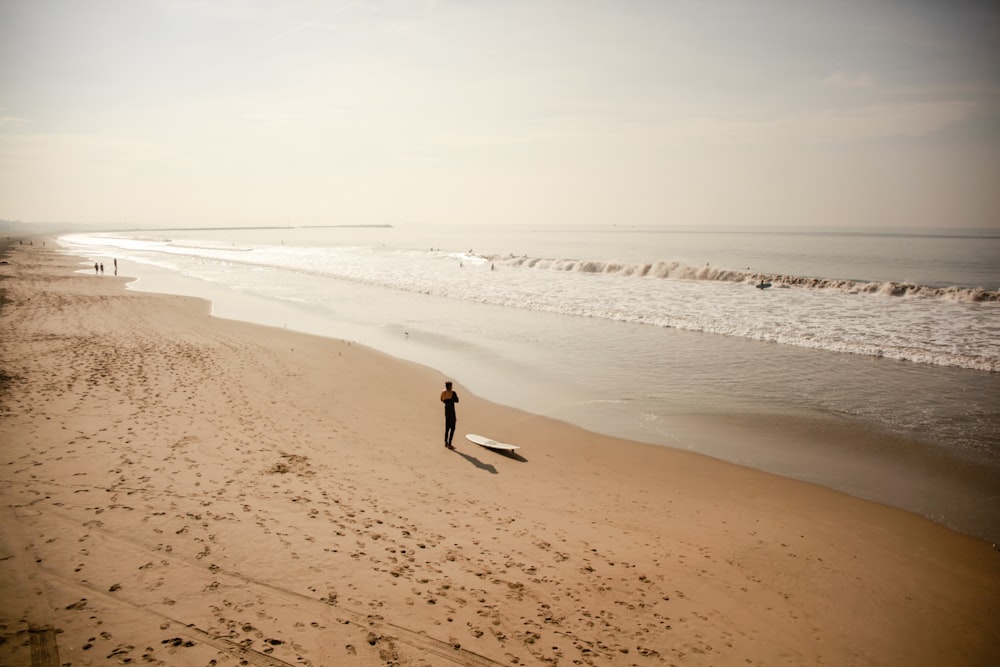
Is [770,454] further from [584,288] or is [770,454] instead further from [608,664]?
[584,288]

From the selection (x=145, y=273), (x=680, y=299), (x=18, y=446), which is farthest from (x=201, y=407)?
(x=145, y=273)

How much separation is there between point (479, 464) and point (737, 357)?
47.3ft

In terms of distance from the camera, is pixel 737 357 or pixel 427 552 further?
pixel 737 357

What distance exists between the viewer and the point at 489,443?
1201 cm

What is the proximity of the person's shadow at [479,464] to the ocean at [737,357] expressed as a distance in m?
3.65

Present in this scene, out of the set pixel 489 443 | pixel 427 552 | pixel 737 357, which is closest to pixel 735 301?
pixel 737 357

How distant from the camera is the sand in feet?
18.5

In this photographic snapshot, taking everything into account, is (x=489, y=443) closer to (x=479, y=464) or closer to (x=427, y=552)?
(x=479, y=464)

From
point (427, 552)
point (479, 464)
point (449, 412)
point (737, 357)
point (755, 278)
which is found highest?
point (755, 278)

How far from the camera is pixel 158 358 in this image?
1808 centimetres

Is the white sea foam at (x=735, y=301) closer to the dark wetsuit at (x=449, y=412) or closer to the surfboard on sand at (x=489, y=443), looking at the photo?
the surfboard on sand at (x=489, y=443)

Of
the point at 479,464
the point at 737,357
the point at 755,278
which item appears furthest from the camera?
the point at 755,278

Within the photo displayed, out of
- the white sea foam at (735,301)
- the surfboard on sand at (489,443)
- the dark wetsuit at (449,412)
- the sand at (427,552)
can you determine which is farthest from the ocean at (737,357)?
the dark wetsuit at (449,412)

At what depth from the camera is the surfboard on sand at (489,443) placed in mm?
11828
